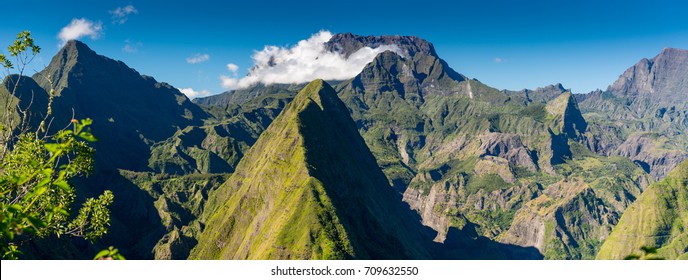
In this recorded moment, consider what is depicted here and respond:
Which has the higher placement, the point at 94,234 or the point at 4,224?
the point at 4,224

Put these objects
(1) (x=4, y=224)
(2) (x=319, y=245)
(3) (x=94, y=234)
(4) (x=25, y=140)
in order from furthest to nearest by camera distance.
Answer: (2) (x=319, y=245) < (3) (x=94, y=234) < (4) (x=25, y=140) < (1) (x=4, y=224)
